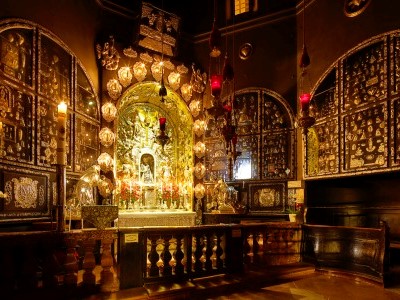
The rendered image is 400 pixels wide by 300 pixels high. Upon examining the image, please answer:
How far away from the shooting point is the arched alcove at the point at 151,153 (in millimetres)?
9156

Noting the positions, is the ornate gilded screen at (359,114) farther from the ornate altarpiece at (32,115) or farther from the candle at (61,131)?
the candle at (61,131)

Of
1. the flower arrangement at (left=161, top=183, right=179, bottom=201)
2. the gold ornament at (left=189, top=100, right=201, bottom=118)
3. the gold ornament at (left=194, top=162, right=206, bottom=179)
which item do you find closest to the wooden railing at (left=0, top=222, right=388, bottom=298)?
the gold ornament at (left=194, top=162, right=206, bottom=179)

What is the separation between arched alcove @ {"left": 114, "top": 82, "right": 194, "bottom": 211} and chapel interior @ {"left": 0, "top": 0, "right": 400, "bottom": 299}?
4 cm

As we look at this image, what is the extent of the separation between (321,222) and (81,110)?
5.57m

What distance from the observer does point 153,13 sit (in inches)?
356

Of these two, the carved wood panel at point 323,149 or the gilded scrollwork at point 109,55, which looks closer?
the carved wood panel at point 323,149

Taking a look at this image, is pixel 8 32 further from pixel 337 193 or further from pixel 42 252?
pixel 337 193

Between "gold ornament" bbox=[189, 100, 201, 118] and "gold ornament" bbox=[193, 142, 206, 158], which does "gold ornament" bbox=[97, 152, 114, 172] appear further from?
"gold ornament" bbox=[189, 100, 201, 118]

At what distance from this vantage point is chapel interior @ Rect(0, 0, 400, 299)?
4328mm

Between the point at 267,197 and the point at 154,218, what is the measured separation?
2773mm

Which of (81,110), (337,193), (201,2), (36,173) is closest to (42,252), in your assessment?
(36,173)

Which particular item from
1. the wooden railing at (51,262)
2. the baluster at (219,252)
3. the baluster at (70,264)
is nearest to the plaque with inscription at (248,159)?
the baluster at (219,252)

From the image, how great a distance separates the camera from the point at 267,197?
345 inches

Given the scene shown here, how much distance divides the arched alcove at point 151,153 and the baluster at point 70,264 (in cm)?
499
